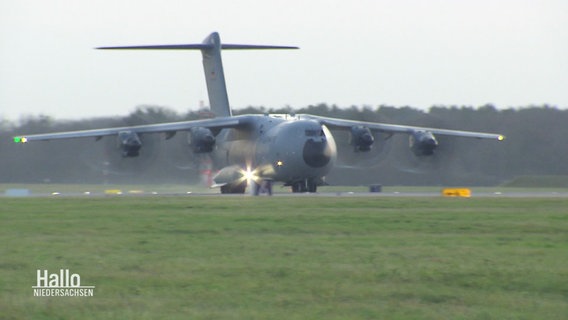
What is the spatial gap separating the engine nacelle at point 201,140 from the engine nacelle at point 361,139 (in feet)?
19.9

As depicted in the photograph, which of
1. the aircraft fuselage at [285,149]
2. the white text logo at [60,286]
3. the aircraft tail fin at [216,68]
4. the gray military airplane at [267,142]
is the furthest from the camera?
the aircraft tail fin at [216,68]

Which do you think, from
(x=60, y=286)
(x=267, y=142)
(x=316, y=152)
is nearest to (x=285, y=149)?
(x=316, y=152)

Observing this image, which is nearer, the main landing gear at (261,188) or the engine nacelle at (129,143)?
the main landing gear at (261,188)

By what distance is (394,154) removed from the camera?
58594 millimetres

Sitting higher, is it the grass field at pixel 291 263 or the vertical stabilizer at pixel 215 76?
the vertical stabilizer at pixel 215 76

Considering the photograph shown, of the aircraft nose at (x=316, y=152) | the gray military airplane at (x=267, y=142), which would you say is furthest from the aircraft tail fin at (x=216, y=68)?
the aircraft nose at (x=316, y=152)

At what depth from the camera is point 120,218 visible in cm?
2603

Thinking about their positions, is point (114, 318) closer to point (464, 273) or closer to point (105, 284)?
point (105, 284)

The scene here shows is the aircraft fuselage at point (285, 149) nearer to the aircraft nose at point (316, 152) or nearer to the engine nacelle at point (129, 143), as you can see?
the aircraft nose at point (316, 152)

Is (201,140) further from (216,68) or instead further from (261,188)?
(216,68)

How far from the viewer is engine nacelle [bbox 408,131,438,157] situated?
45594mm

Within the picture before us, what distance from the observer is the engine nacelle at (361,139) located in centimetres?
4575

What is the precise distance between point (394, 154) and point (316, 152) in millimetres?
16881

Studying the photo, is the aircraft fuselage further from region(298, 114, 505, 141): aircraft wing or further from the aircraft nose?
region(298, 114, 505, 141): aircraft wing
